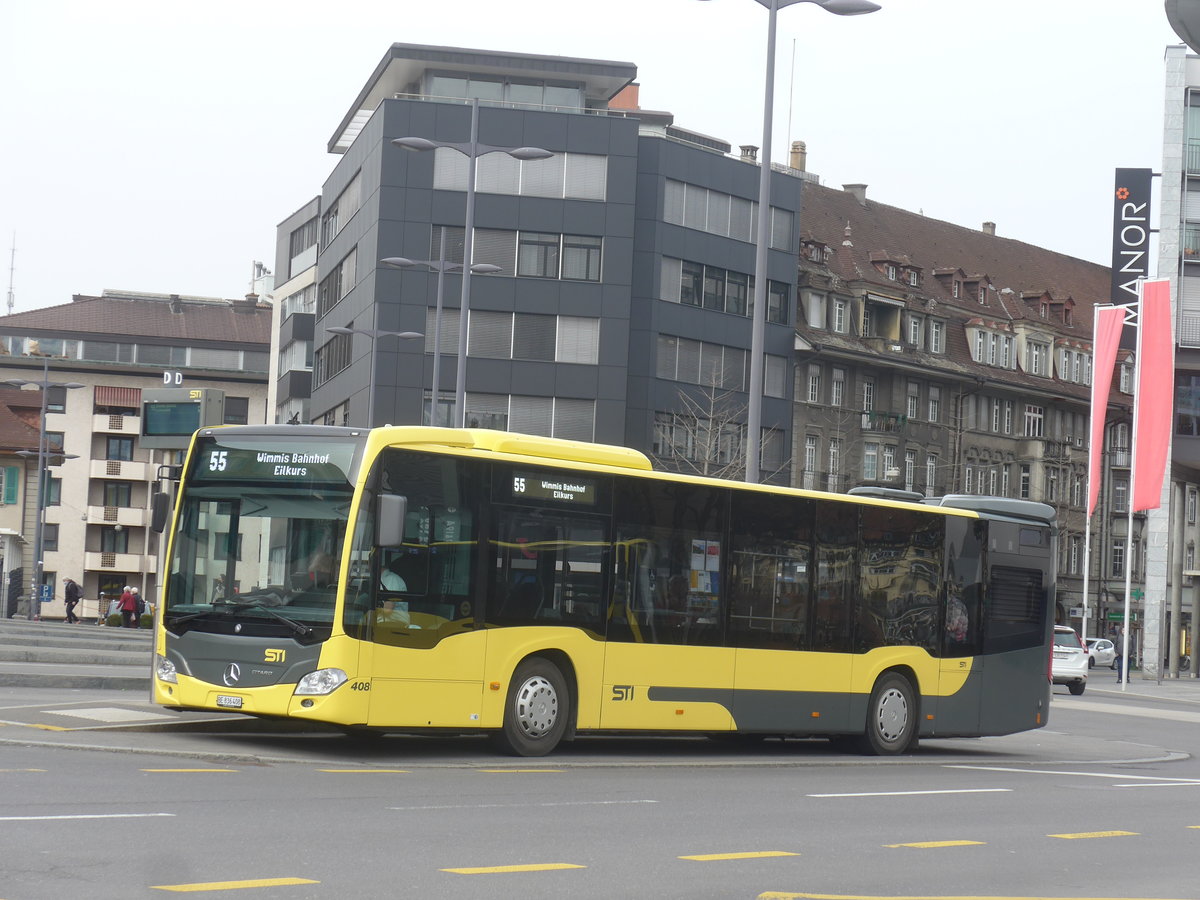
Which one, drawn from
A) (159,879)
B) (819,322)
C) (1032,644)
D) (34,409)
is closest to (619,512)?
(1032,644)

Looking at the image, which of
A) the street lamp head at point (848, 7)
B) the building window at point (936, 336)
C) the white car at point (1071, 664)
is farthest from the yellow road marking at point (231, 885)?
the building window at point (936, 336)

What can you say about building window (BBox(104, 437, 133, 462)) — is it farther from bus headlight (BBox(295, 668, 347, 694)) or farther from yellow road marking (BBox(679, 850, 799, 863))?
yellow road marking (BBox(679, 850, 799, 863))

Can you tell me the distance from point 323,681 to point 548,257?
52504mm

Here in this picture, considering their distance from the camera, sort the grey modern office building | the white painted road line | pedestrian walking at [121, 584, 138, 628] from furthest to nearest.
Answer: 1. the grey modern office building
2. pedestrian walking at [121, 584, 138, 628]
3. the white painted road line

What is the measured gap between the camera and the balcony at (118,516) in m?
113

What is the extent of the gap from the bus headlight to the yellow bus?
16mm

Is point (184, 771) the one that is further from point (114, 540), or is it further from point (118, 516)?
point (114, 540)

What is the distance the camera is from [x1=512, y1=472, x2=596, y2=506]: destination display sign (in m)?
16.9

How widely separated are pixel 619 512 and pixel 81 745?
17.1 ft

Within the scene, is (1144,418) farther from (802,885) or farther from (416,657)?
(802,885)

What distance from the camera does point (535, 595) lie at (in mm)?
16969

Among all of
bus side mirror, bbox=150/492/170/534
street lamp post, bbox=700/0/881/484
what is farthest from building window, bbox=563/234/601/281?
bus side mirror, bbox=150/492/170/534

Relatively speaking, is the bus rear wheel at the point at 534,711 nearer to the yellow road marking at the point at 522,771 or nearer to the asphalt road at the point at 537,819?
the asphalt road at the point at 537,819

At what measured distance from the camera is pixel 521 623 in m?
16.8
